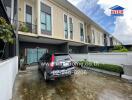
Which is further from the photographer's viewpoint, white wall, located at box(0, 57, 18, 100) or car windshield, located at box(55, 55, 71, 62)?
car windshield, located at box(55, 55, 71, 62)

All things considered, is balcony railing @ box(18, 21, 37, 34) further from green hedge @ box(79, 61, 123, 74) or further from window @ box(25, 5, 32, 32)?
green hedge @ box(79, 61, 123, 74)

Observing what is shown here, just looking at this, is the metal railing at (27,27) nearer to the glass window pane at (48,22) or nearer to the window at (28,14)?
the window at (28,14)

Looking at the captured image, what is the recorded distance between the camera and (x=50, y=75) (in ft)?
21.6

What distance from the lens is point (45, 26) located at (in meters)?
12.9

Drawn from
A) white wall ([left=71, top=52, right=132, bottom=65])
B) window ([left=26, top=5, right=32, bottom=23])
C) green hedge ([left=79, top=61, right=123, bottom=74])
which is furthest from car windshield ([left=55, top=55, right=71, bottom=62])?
window ([left=26, top=5, right=32, bottom=23])

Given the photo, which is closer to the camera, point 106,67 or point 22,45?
point 106,67

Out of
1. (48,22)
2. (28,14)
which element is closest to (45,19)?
(48,22)

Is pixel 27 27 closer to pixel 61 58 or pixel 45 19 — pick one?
pixel 45 19

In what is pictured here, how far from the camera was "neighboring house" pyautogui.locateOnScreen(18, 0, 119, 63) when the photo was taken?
458 inches

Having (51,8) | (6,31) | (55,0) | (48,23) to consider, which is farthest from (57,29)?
(6,31)

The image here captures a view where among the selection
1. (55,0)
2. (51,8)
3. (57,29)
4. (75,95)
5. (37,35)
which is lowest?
(75,95)

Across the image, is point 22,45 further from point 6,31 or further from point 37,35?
point 6,31

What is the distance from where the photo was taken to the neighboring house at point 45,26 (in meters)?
11.6

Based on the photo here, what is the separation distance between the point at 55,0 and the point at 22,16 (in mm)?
4712
